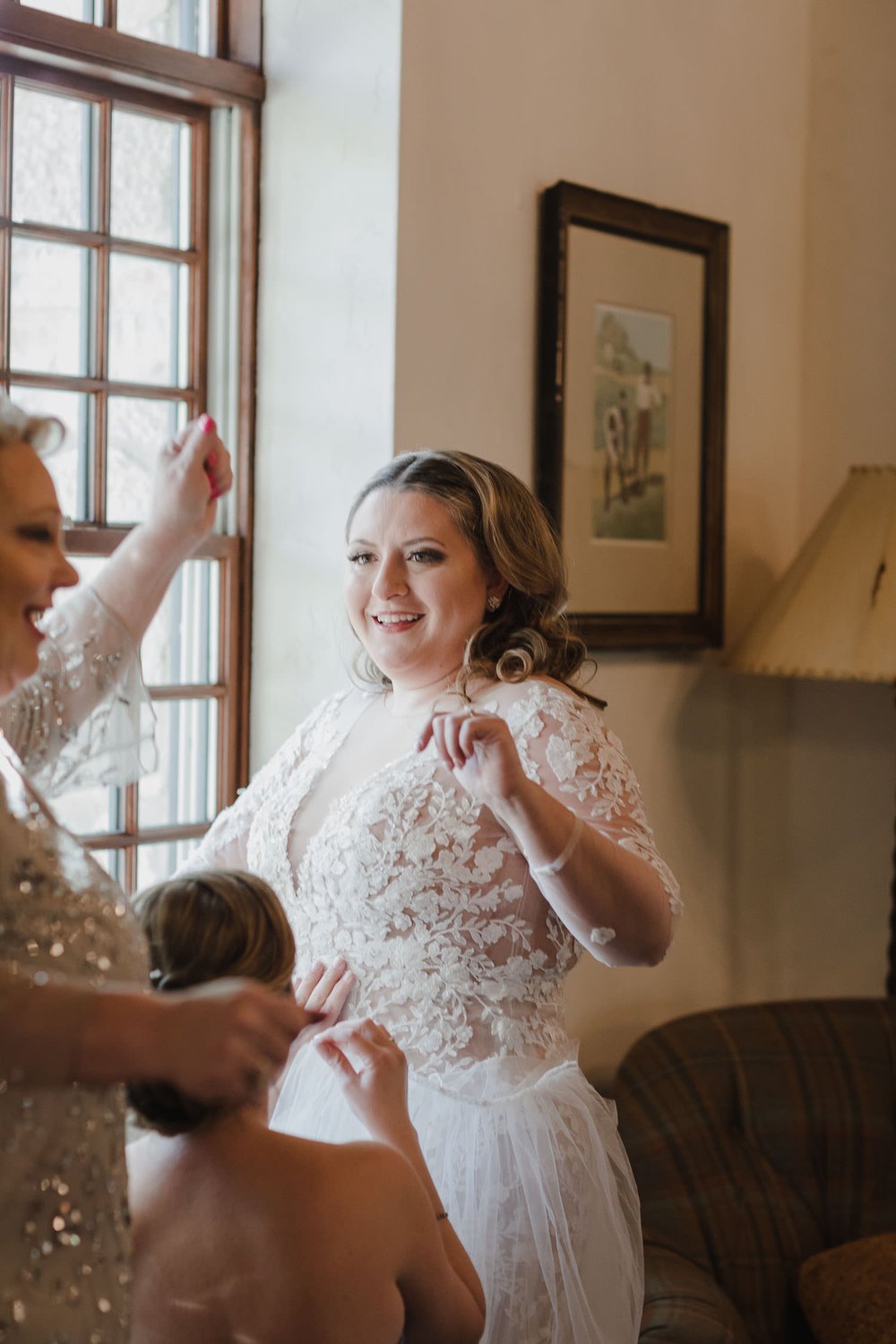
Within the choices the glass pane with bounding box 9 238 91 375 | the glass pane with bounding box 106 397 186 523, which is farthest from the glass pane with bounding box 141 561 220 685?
the glass pane with bounding box 9 238 91 375

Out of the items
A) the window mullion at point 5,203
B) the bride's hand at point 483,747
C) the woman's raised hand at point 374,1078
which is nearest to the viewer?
the woman's raised hand at point 374,1078

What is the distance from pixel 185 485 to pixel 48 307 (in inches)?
25.4

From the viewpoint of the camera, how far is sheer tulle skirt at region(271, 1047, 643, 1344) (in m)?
1.56

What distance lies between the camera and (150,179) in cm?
225

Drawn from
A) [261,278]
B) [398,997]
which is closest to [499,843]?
[398,997]

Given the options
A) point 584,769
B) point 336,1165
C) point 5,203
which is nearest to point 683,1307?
point 584,769

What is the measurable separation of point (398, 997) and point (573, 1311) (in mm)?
428

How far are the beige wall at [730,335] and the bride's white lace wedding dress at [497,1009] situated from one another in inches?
23.4

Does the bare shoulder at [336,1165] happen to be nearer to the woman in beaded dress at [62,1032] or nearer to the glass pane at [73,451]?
the woman in beaded dress at [62,1032]

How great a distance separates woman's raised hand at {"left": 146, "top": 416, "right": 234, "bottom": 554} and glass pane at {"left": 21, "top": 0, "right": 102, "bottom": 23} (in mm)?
889

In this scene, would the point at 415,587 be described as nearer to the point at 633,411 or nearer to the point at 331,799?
the point at 331,799

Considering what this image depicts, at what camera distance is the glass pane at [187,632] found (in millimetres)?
2285

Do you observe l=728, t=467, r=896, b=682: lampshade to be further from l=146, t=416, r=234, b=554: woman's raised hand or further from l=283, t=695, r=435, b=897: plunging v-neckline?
l=146, t=416, r=234, b=554: woman's raised hand

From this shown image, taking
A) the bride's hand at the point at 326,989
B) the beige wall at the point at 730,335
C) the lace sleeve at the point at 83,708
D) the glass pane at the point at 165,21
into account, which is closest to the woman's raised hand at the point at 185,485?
the lace sleeve at the point at 83,708
